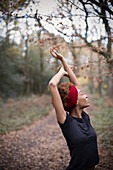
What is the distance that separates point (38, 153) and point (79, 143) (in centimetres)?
382

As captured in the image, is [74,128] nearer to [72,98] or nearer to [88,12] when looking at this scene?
[72,98]

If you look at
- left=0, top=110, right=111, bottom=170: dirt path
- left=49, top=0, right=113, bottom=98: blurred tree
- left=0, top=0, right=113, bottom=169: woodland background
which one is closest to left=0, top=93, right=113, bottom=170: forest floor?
left=0, top=110, right=111, bottom=170: dirt path

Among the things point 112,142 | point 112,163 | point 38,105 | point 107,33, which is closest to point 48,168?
point 112,163

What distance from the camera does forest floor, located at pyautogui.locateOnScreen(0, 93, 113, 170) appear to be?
13.0 feet

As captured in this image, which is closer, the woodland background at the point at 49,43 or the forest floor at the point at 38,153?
the woodland background at the point at 49,43

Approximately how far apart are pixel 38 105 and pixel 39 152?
824 cm

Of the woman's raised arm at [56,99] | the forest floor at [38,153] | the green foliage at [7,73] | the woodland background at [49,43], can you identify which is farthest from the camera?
the green foliage at [7,73]

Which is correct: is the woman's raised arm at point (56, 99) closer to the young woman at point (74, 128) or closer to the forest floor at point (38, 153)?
the young woman at point (74, 128)

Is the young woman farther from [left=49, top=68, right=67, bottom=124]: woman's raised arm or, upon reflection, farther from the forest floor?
the forest floor

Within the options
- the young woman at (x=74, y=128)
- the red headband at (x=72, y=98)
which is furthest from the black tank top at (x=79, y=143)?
the red headband at (x=72, y=98)

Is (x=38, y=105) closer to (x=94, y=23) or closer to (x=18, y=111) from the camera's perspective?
(x=18, y=111)

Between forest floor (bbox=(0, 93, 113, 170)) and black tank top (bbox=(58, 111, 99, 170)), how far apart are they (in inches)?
83.4

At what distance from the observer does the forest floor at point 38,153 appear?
3.95 meters

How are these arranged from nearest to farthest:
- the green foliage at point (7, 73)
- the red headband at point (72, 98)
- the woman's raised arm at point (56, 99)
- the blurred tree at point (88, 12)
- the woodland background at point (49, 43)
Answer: the woman's raised arm at point (56, 99)
the red headband at point (72, 98)
the blurred tree at point (88, 12)
the woodland background at point (49, 43)
the green foliage at point (7, 73)
